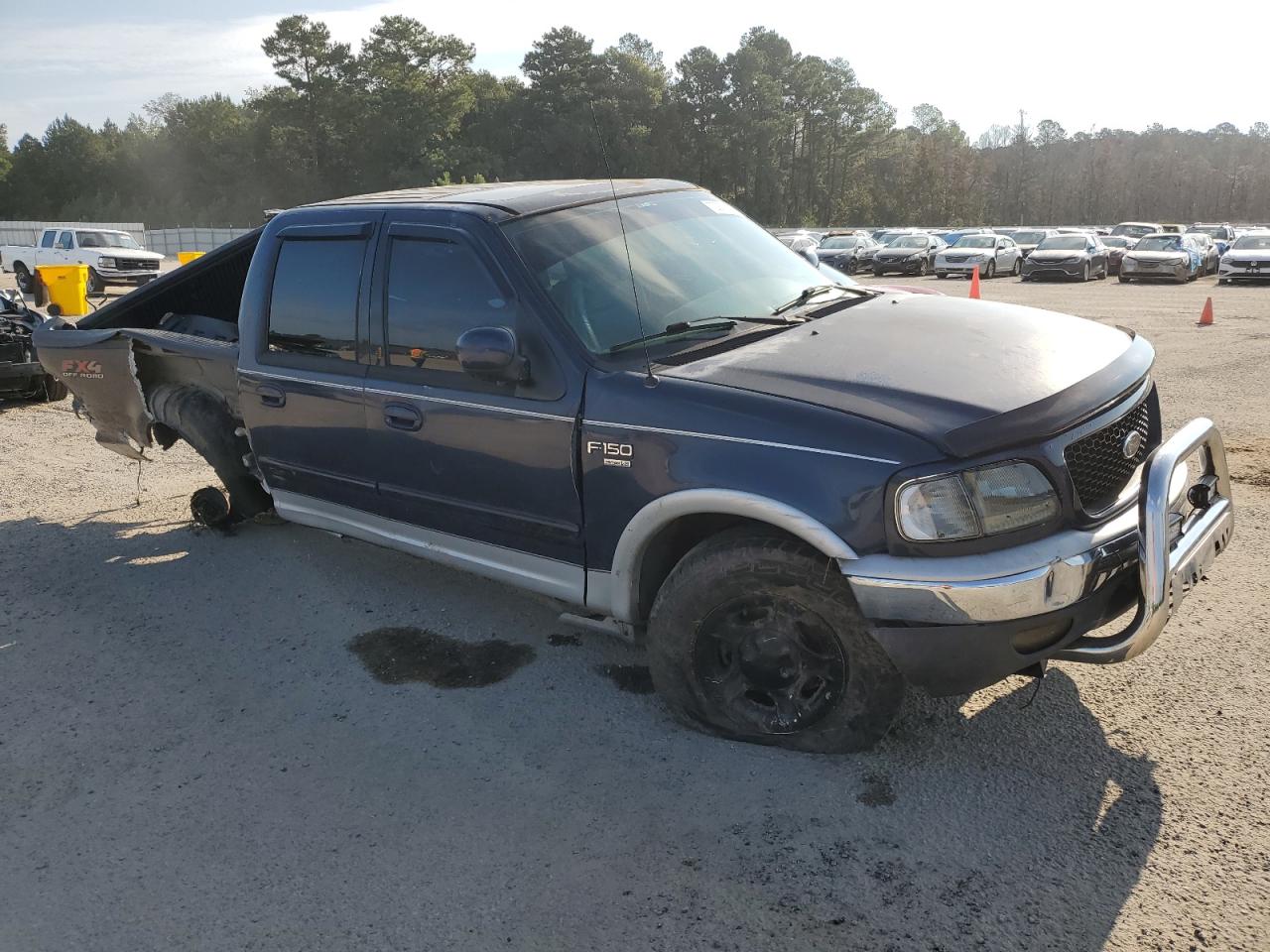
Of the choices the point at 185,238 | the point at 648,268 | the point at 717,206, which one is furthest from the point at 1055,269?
the point at 185,238

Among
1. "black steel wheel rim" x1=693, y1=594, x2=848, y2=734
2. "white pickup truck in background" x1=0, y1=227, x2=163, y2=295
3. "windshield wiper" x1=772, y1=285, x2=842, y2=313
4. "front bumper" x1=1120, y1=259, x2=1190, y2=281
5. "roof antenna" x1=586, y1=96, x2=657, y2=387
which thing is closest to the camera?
"black steel wheel rim" x1=693, y1=594, x2=848, y2=734

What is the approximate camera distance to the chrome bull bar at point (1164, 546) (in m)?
2.88

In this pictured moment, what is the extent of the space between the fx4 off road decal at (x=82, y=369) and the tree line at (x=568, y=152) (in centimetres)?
5545

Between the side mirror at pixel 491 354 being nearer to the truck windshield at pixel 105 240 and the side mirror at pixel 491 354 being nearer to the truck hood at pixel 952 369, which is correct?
the truck hood at pixel 952 369

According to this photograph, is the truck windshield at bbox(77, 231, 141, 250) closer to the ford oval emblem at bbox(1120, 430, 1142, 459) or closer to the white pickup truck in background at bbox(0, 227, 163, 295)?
the white pickup truck in background at bbox(0, 227, 163, 295)

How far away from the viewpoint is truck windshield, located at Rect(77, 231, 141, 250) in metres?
28.4

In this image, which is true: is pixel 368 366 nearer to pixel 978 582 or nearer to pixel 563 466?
pixel 563 466

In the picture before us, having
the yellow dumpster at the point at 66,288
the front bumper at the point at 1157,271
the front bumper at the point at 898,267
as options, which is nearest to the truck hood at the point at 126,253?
the yellow dumpster at the point at 66,288

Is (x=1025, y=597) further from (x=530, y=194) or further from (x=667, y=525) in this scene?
(x=530, y=194)

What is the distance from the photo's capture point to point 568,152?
59688mm

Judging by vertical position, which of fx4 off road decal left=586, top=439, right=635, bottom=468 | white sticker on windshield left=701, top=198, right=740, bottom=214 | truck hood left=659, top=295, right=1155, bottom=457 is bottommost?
fx4 off road decal left=586, top=439, right=635, bottom=468

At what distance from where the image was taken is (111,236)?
94.8 ft

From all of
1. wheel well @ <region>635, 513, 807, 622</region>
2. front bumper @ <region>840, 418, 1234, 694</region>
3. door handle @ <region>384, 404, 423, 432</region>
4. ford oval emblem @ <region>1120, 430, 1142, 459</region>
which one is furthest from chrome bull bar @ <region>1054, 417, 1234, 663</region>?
door handle @ <region>384, 404, 423, 432</region>

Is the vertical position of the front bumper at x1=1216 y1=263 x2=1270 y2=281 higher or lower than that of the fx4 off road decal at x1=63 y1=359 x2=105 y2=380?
lower
